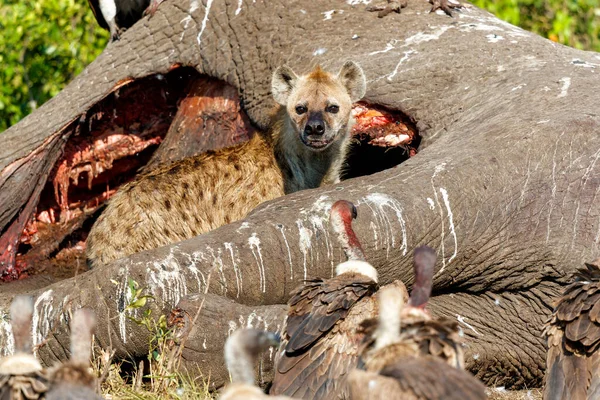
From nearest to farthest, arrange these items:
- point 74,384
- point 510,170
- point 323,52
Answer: point 74,384 → point 510,170 → point 323,52

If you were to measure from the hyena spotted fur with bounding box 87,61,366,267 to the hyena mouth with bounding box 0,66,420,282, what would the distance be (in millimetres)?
571

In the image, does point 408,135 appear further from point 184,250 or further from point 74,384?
point 74,384

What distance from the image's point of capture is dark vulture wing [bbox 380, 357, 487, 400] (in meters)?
3.39

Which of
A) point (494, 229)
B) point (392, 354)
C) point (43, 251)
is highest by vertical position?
point (392, 354)

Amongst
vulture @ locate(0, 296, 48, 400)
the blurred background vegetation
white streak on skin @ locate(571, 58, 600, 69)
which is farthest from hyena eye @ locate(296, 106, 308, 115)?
the blurred background vegetation

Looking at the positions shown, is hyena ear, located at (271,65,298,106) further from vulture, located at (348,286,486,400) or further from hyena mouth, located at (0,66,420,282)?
Answer: vulture, located at (348,286,486,400)

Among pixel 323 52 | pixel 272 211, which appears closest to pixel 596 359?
pixel 272 211

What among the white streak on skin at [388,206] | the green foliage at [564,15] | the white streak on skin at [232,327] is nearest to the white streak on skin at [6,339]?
the white streak on skin at [232,327]

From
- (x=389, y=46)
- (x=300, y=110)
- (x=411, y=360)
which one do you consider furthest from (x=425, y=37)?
(x=411, y=360)

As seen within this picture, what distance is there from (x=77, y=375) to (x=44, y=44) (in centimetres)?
829

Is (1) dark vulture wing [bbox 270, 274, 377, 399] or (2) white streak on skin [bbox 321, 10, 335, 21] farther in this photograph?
(2) white streak on skin [bbox 321, 10, 335, 21]

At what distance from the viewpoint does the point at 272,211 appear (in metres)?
5.82

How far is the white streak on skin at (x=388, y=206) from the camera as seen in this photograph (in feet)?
18.7

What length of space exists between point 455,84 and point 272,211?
5.71ft
